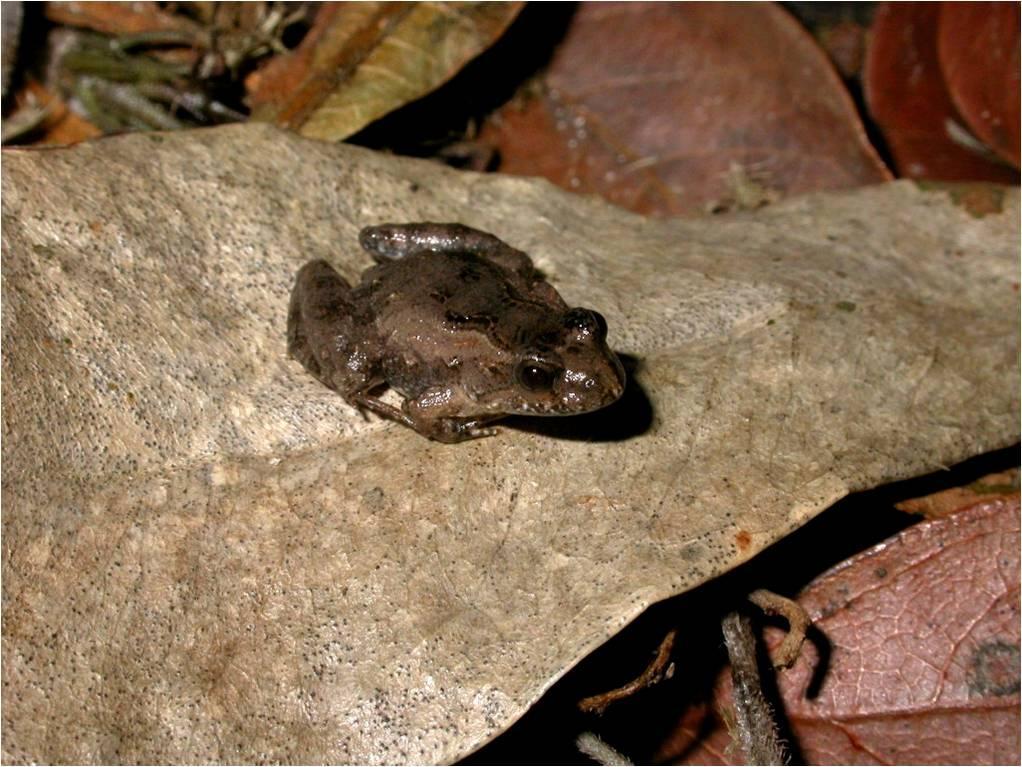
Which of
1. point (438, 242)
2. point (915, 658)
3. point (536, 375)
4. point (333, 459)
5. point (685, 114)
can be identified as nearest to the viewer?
point (333, 459)

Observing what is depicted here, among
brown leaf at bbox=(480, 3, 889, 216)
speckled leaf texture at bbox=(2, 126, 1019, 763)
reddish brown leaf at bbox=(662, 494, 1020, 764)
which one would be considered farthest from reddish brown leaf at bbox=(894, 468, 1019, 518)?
brown leaf at bbox=(480, 3, 889, 216)

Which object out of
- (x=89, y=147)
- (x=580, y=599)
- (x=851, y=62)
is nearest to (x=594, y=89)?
(x=851, y=62)

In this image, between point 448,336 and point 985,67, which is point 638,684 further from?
point 985,67

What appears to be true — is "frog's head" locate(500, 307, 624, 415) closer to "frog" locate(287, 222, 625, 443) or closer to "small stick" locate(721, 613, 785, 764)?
"frog" locate(287, 222, 625, 443)

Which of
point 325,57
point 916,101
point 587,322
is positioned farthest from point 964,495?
point 325,57

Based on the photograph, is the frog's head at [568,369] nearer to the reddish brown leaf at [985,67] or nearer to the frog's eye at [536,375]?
the frog's eye at [536,375]

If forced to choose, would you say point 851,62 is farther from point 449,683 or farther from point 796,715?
point 449,683
